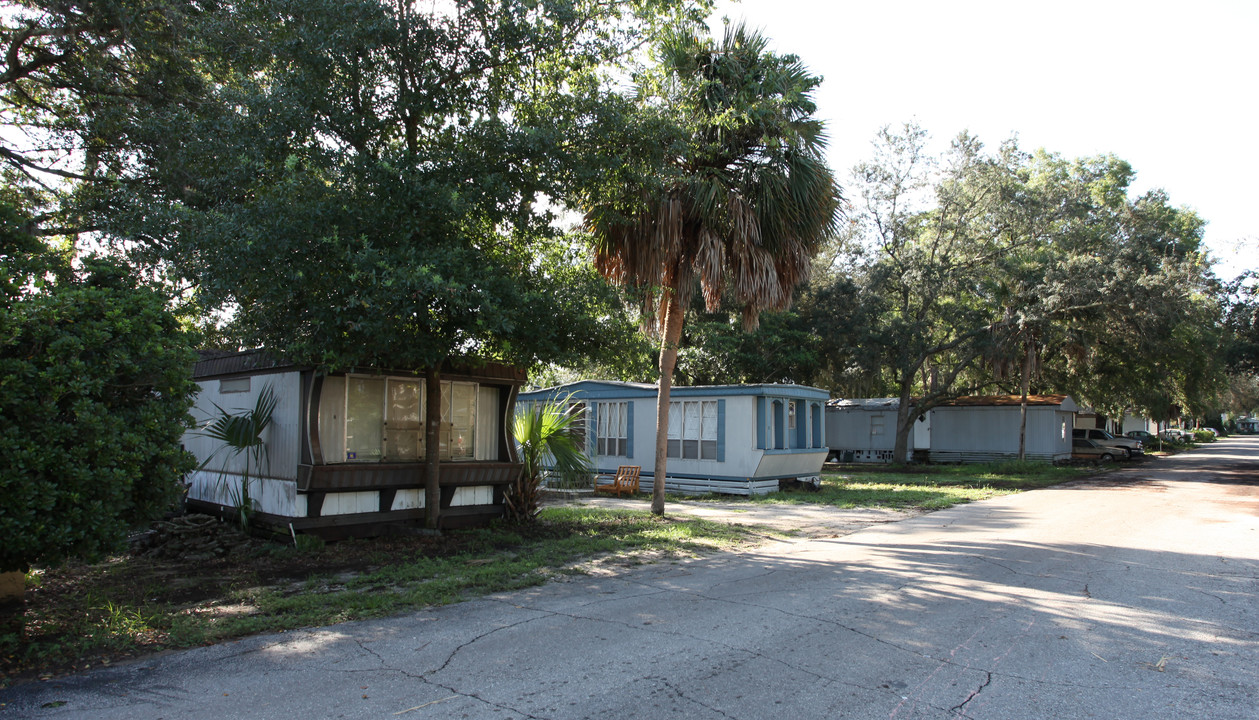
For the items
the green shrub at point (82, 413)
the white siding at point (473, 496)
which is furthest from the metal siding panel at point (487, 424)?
the green shrub at point (82, 413)

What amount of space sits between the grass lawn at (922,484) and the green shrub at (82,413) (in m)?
12.8

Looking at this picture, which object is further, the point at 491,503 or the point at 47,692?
the point at 491,503

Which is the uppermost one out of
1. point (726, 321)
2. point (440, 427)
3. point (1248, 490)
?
point (726, 321)

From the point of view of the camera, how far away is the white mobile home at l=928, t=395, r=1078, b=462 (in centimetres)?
3094

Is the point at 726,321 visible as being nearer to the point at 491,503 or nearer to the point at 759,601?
the point at 491,503

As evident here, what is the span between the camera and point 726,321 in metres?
26.3

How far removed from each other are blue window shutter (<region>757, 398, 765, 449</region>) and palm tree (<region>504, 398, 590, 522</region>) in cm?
677

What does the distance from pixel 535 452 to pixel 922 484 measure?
14464 millimetres

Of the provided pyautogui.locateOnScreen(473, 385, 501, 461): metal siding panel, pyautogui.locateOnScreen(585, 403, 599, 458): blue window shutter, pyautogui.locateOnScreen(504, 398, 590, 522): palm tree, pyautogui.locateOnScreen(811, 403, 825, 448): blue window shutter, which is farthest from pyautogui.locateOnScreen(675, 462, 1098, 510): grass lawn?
pyautogui.locateOnScreen(473, 385, 501, 461): metal siding panel

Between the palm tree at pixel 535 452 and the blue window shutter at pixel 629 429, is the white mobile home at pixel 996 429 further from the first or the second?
the palm tree at pixel 535 452

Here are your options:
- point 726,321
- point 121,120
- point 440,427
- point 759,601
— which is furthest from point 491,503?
point 726,321

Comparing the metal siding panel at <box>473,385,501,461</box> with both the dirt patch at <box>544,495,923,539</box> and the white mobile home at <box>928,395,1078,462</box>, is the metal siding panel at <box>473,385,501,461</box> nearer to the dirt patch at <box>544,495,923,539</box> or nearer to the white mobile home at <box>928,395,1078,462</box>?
the dirt patch at <box>544,495,923,539</box>

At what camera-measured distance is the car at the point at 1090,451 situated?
1375 inches

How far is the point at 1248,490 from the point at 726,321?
15945 mm
